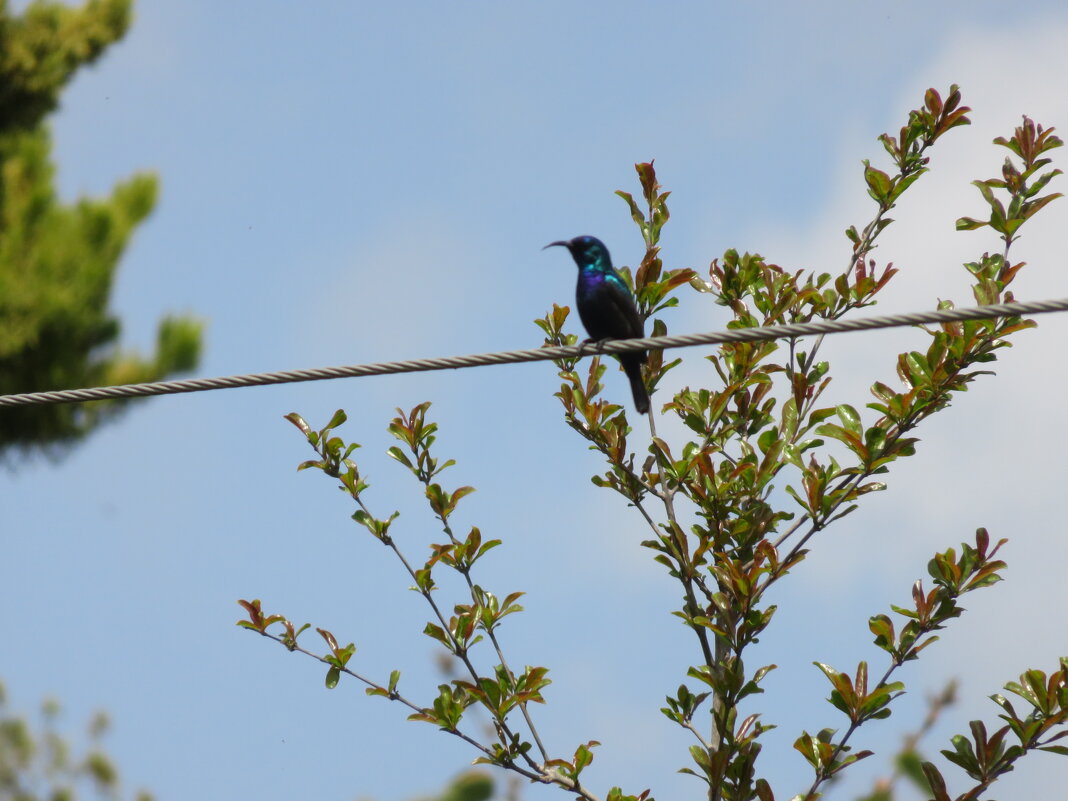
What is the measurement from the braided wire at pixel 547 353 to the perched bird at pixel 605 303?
1.56 metres

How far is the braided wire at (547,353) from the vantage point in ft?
10.1

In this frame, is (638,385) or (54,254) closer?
(638,385)

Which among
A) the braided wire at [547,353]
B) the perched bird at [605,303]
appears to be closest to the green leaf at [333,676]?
the braided wire at [547,353]

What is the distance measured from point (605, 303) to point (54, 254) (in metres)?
10.9

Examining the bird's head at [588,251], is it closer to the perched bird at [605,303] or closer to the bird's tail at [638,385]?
the perched bird at [605,303]

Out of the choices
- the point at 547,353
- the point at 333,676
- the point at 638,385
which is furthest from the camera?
the point at 638,385

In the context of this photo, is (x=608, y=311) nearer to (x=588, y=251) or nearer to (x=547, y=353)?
(x=588, y=251)

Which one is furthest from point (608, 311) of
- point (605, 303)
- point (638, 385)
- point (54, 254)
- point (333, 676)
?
point (54, 254)

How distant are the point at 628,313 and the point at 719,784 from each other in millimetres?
2374

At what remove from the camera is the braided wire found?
3.07m

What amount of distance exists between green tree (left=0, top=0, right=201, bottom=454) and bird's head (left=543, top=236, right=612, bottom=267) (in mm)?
9712

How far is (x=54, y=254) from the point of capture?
14.3 m

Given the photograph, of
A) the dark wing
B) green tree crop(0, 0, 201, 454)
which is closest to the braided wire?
the dark wing

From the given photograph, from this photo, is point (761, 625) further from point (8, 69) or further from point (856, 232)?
point (8, 69)
